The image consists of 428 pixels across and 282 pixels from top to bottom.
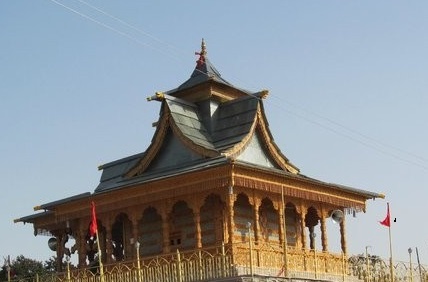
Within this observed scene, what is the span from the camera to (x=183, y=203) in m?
28.2

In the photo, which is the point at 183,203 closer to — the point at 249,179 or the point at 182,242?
the point at 182,242

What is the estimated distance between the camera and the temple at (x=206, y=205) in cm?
2483

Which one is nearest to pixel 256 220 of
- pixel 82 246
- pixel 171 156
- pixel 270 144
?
pixel 270 144

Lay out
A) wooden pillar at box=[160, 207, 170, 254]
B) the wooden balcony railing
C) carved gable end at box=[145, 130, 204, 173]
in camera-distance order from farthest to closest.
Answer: carved gable end at box=[145, 130, 204, 173] → wooden pillar at box=[160, 207, 170, 254] → the wooden balcony railing

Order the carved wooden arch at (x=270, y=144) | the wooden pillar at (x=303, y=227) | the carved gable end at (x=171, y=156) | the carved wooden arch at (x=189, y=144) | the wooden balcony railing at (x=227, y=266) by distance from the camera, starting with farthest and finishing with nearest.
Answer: the carved wooden arch at (x=270, y=144)
the carved gable end at (x=171, y=156)
the wooden pillar at (x=303, y=227)
the carved wooden arch at (x=189, y=144)
the wooden balcony railing at (x=227, y=266)

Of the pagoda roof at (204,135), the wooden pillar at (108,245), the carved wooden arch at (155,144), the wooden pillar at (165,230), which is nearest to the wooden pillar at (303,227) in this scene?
the pagoda roof at (204,135)

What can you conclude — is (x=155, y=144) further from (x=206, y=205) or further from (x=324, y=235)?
(x=324, y=235)

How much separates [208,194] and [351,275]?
6637 mm

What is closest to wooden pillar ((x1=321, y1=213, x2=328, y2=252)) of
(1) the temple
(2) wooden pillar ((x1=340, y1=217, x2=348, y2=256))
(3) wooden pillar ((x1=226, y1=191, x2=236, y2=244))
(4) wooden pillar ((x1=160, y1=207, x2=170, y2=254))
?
(1) the temple

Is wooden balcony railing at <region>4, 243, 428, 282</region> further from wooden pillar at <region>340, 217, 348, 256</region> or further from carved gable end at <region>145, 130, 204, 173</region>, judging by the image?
carved gable end at <region>145, 130, 204, 173</region>

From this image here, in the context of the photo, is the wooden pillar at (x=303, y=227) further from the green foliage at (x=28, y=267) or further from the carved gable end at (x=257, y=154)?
the green foliage at (x=28, y=267)

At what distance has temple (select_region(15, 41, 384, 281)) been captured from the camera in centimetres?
2483

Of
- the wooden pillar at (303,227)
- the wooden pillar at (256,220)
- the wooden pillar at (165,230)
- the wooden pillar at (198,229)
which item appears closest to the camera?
the wooden pillar at (198,229)

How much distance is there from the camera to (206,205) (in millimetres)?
27766
